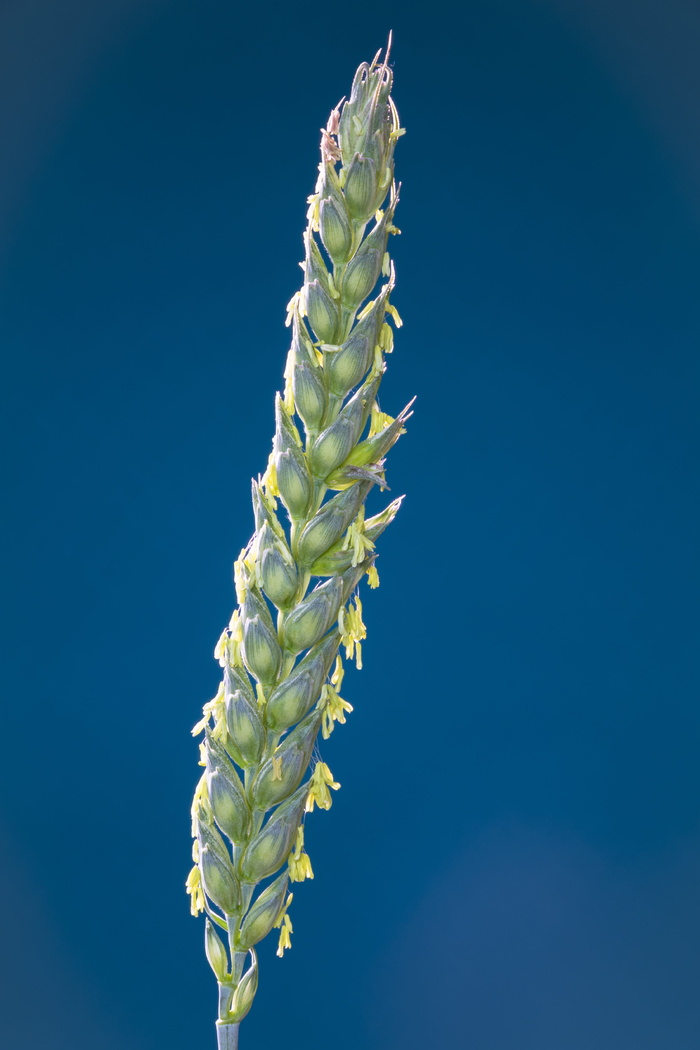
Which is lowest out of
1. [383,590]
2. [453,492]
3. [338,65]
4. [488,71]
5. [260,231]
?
[383,590]

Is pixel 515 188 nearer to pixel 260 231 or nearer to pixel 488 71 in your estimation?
pixel 488 71

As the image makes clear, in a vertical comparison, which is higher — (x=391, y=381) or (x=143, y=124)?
(x=143, y=124)

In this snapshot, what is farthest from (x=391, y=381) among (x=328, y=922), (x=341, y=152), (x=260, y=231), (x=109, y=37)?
(x=341, y=152)

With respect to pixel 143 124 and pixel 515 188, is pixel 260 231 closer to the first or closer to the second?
pixel 143 124

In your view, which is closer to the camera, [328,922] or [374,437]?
[374,437]

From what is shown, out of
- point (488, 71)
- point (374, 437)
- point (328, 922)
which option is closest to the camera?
point (374, 437)

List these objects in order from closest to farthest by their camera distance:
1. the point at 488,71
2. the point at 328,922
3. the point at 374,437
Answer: the point at 374,437, the point at 328,922, the point at 488,71

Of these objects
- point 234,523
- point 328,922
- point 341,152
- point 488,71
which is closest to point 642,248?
point 488,71
